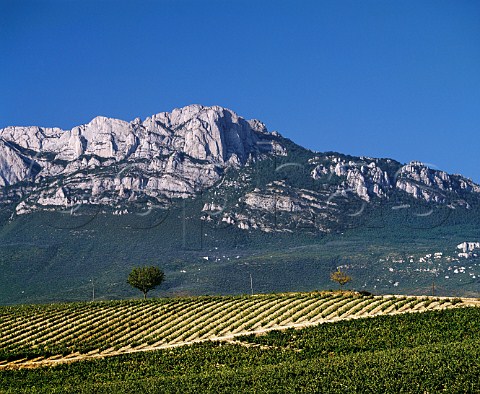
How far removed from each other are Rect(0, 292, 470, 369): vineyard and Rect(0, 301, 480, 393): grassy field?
6404 millimetres

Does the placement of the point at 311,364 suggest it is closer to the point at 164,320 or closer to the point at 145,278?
the point at 164,320

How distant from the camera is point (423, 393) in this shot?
38.4 metres

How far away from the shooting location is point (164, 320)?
3221 inches

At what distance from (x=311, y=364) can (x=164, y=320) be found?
120ft

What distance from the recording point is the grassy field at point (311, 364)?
41.1 m

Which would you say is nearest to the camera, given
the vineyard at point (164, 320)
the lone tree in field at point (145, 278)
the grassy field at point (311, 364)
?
the grassy field at point (311, 364)

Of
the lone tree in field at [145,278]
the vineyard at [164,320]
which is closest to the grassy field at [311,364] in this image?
the vineyard at [164,320]

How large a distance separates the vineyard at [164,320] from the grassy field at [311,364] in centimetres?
640

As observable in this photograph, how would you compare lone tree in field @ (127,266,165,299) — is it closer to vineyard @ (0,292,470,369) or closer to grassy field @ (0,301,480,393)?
vineyard @ (0,292,470,369)

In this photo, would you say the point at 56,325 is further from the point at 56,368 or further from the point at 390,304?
the point at 390,304

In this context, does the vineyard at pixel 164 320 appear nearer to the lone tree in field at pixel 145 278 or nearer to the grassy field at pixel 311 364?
the grassy field at pixel 311 364

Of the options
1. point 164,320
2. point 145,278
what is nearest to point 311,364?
point 164,320

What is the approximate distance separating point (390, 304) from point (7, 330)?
41875mm

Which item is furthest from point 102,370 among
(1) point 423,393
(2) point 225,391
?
(1) point 423,393
